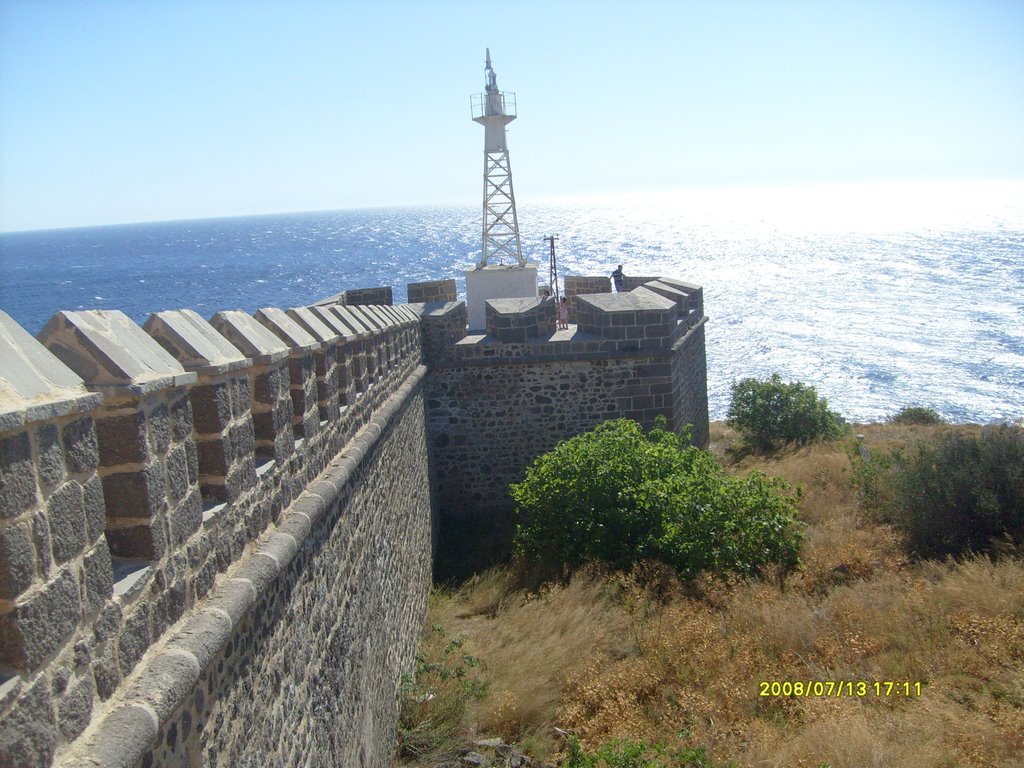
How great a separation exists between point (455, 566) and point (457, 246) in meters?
110

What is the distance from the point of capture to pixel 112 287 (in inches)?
2625

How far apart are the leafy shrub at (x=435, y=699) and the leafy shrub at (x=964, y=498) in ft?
16.6

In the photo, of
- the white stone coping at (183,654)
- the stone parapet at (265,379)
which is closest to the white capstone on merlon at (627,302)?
the white stone coping at (183,654)

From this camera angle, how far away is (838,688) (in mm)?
6547

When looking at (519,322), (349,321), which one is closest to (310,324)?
(349,321)

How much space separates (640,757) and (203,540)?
3.71 m

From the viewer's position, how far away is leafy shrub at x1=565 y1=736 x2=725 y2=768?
18.4 ft

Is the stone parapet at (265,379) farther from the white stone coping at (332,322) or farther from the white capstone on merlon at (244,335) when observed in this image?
the white stone coping at (332,322)

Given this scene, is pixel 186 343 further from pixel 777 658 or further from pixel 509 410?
pixel 509 410

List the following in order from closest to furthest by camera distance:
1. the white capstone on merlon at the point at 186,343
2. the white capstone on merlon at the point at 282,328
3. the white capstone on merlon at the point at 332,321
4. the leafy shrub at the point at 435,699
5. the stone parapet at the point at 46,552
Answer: the stone parapet at the point at 46,552
the white capstone on merlon at the point at 186,343
the white capstone on merlon at the point at 282,328
the white capstone on merlon at the point at 332,321
the leafy shrub at the point at 435,699

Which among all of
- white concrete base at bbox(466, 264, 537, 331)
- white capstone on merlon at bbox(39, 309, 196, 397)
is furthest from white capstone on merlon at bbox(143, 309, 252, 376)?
white concrete base at bbox(466, 264, 537, 331)

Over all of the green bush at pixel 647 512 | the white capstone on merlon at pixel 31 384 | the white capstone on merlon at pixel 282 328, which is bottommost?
the green bush at pixel 647 512

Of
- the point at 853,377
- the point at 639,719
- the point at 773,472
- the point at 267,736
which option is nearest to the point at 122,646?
the point at 267,736

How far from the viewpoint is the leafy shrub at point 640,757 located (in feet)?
18.4
